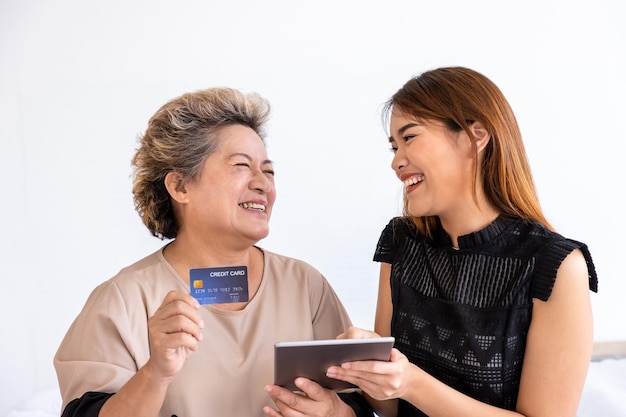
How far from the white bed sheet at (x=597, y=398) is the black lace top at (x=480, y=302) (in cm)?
103

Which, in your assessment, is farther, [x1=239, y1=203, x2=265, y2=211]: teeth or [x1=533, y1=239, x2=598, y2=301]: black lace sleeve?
[x1=239, y1=203, x2=265, y2=211]: teeth

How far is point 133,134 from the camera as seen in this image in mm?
2998

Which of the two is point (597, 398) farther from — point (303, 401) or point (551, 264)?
point (303, 401)

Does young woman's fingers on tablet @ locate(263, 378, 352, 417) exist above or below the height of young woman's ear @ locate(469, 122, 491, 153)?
below

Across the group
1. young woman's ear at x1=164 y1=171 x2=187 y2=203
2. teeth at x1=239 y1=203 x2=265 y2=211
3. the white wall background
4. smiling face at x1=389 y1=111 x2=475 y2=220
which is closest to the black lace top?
smiling face at x1=389 y1=111 x2=475 y2=220

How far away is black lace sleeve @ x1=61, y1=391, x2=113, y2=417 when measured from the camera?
1563 millimetres

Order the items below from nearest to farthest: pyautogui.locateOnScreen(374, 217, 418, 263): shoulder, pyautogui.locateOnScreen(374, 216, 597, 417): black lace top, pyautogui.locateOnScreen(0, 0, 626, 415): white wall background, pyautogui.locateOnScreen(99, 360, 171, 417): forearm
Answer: pyautogui.locateOnScreen(99, 360, 171, 417): forearm < pyautogui.locateOnScreen(374, 216, 597, 417): black lace top < pyautogui.locateOnScreen(374, 217, 418, 263): shoulder < pyautogui.locateOnScreen(0, 0, 626, 415): white wall background

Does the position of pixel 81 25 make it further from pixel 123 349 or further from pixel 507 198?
pixel 507 198

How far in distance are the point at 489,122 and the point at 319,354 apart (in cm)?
73

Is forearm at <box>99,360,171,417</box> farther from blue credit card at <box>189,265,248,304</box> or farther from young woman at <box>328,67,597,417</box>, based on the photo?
young woman at <box>328,67,597,417</box>

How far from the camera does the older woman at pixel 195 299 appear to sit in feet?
5.40

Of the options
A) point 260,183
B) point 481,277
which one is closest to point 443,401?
point 481,277

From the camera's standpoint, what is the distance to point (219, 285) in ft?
5.14

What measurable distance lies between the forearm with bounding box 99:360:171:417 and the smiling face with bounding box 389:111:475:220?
2.59ft
